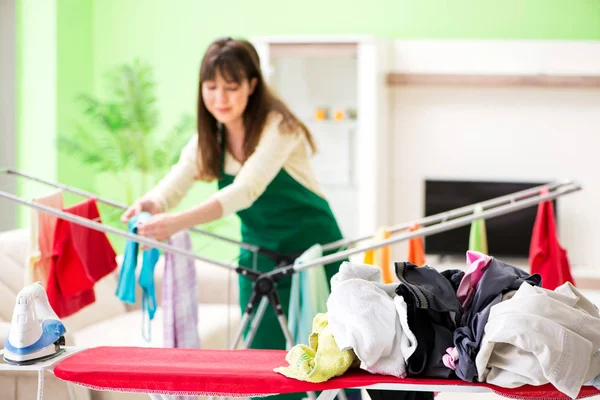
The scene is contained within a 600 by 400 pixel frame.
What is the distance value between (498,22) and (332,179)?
5.56 feet

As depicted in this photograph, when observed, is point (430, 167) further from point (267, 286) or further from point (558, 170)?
point (267, 286)

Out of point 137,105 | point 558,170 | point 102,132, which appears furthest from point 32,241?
point 558,170

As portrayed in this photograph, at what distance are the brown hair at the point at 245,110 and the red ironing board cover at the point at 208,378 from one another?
3.56 feet

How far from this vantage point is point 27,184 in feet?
20.3

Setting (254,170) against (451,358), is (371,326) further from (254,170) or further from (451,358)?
(254,170)

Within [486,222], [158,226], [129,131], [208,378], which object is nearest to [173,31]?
[129,131]

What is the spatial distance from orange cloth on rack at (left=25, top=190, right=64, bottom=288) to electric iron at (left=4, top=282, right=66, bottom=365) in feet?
2.61

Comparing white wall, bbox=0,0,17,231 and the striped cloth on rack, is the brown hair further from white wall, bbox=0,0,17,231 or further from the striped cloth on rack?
white wall, bbox=0,0,17,231

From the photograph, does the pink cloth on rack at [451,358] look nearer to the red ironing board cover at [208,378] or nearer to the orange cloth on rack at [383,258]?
the red ironing board cover at [208,378]

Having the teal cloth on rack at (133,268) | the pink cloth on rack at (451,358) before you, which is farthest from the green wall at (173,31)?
the pink cloth on rack at (451,358)

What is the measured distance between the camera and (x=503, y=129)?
6.40 meters

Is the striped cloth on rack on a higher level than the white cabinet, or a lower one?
lower

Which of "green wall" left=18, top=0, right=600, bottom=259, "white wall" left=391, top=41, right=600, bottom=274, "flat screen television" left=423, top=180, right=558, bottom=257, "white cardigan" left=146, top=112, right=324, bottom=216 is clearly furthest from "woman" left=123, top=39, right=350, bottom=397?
"white wall" left=391, top=41, right=600, bottom=274

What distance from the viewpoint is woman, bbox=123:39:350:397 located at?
9.55 ft
